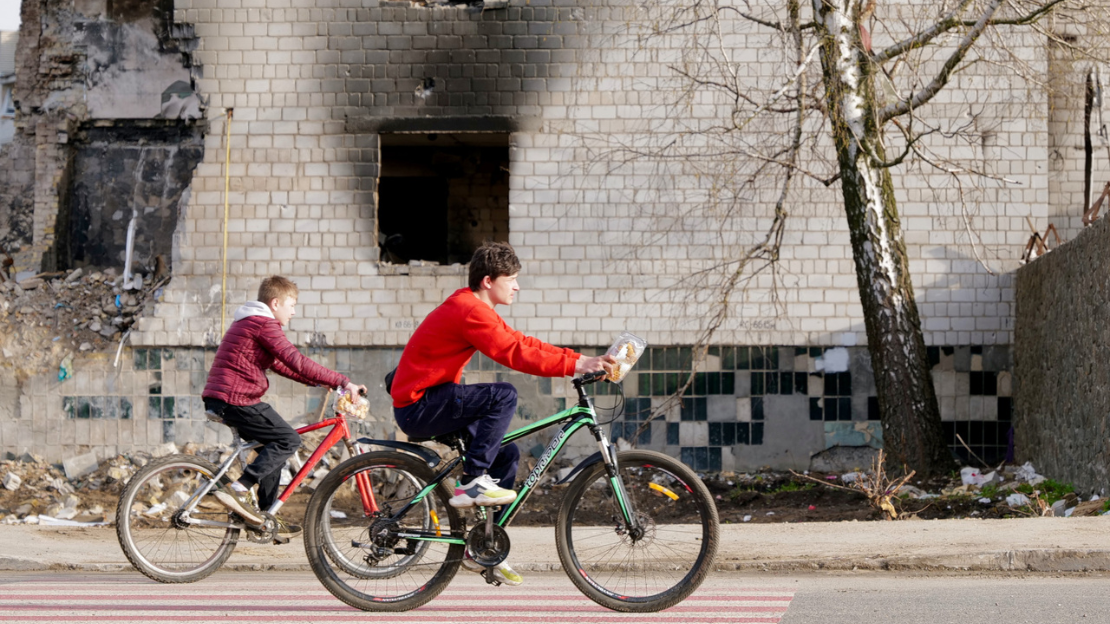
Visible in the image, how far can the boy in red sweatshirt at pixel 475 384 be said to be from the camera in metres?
5.12

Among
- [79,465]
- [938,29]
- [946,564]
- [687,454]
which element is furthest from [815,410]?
[79,465]

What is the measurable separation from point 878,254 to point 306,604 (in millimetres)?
6497

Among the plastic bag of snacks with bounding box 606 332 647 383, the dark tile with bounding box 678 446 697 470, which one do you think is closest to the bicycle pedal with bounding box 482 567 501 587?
the plastic bag of snacks with bounding box 606 332 647 383

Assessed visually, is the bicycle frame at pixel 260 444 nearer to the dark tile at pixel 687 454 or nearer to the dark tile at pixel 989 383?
the dark tile at pixel 687 454

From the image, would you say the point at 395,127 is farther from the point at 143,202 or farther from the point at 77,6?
the point at 77,6

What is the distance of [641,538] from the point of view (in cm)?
505

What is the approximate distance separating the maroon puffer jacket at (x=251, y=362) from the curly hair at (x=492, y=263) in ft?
4.57

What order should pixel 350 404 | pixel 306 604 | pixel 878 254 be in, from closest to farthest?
pixel 306 604 < pixel 350 404 < pixel 878 254

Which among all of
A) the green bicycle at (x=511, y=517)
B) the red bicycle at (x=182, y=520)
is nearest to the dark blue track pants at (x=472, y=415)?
the green bicycle at (x=511, y=517)

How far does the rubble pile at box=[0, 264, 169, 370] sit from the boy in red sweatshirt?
8162 mm

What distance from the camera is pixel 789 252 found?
12273mm

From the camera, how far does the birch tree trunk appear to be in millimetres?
9953

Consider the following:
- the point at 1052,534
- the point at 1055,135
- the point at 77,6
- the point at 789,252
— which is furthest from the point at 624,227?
the point at 77,6

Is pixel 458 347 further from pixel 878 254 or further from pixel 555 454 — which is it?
pixel 878 254
